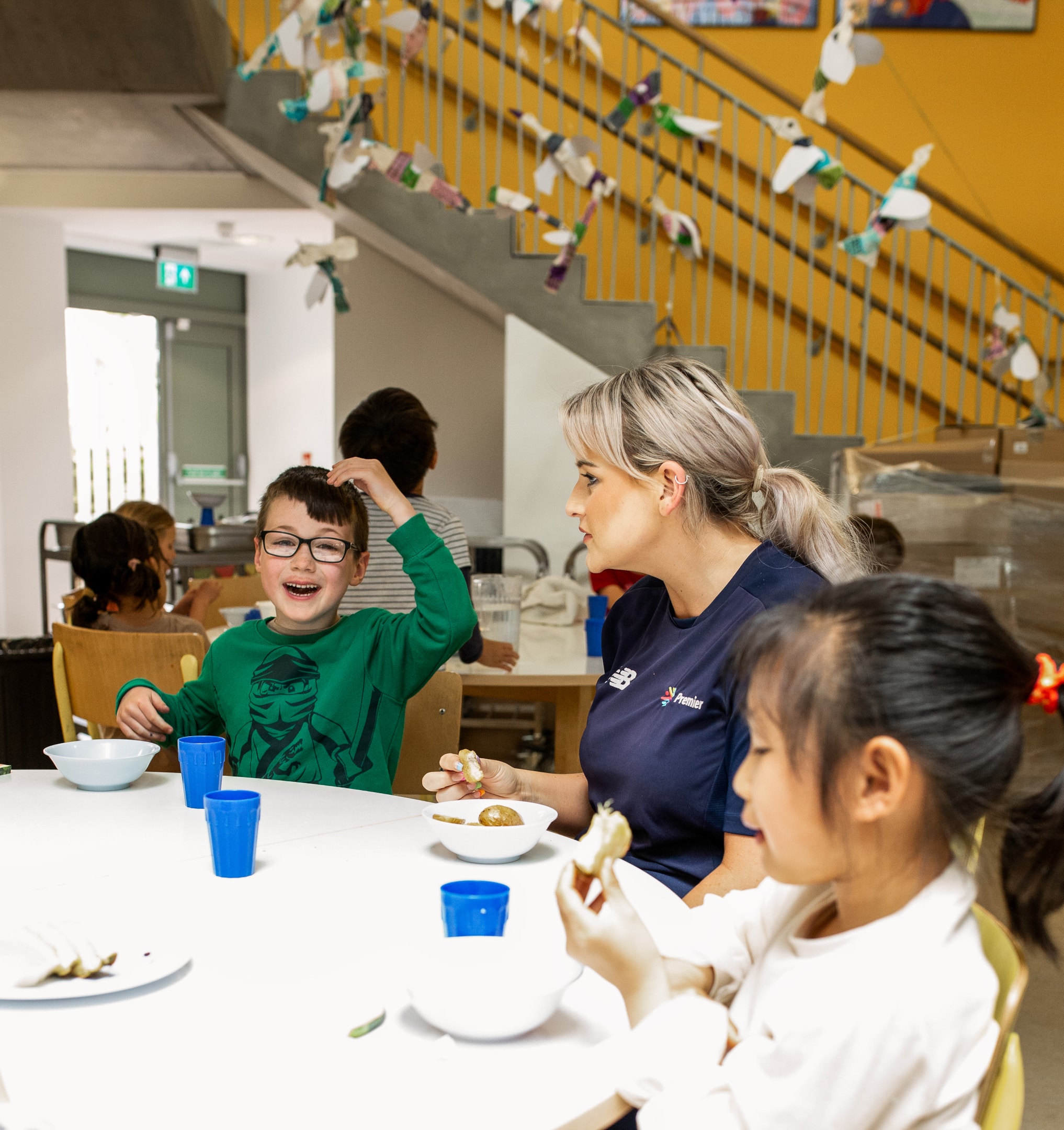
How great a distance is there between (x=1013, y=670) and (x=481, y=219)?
14.9 feet

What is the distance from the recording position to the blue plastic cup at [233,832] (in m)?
1.17

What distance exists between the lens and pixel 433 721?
2102 mm

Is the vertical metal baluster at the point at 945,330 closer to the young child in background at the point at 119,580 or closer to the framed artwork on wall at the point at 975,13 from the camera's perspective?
the framed artwork on wall at the point at 975,13

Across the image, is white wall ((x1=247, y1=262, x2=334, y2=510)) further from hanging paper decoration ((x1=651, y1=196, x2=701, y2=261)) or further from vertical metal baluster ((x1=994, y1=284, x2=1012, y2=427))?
vertical metal baluster ((x1=994, y1=284, x2=1012, y2=427))

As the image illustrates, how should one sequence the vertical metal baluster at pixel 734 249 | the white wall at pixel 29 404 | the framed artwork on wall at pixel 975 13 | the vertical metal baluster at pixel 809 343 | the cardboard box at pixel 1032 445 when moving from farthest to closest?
the white wall at pixel 29 404 → the framed artwork on wall at pixel 975 13 → the vertical metal baluster at pixel 809 343 → the vertical metal baluster at pixel 734 249 → the cardboard box at pixel 1032 445

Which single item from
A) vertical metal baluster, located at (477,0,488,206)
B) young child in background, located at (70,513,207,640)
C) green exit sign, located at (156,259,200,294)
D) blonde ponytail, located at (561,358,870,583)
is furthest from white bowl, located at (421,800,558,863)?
green exit sign, located at (156,259,200,294)

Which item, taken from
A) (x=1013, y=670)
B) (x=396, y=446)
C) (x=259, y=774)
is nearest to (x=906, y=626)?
(x=1013, y=670)

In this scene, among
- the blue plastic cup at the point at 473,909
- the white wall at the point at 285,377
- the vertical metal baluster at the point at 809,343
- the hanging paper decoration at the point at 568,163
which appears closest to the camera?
the blue plastic cup at the point at 473,909

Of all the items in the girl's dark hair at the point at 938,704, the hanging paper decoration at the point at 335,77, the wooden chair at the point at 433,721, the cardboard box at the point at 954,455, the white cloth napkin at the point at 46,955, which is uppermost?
the hanging paper decoration at the point at 335,77

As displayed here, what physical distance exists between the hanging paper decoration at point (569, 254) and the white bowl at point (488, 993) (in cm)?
411

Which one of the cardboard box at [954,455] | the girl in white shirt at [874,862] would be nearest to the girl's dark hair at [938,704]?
the girl in white shirt at [874,862]

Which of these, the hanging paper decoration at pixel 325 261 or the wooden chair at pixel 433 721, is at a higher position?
the hanging paper decoration at pixel 325 261

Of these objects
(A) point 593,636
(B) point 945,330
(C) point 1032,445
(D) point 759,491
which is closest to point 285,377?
(B) point 945,330

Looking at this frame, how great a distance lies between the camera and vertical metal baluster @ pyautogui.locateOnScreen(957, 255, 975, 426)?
5.51 metres
